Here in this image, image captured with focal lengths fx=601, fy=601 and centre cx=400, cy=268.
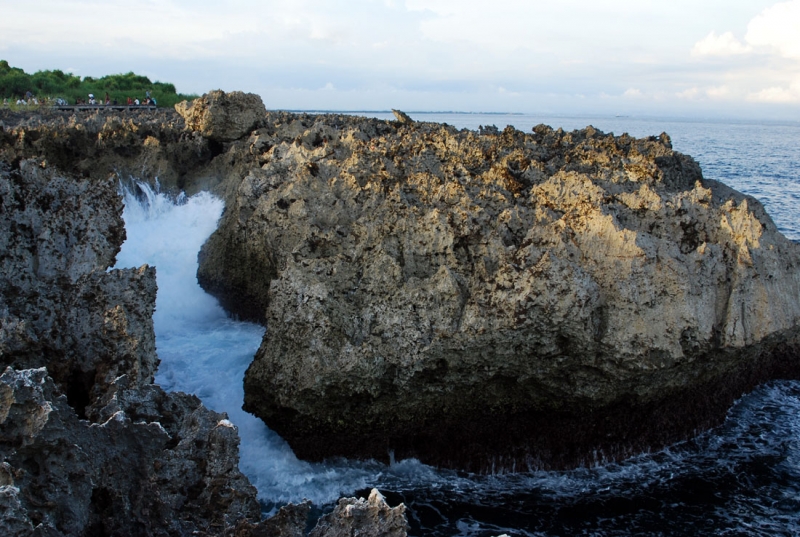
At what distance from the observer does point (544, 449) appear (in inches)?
339

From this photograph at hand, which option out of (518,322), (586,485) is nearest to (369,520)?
(518,322)

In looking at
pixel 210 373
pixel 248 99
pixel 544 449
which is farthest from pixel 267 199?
pixel 248 99

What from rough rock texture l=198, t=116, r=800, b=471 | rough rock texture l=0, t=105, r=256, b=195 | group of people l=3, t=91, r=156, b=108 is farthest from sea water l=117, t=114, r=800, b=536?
group of people l=3, t=91, r=156, b=108

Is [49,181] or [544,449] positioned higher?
[49,181]

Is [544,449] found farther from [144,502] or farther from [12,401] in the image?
[12,401]

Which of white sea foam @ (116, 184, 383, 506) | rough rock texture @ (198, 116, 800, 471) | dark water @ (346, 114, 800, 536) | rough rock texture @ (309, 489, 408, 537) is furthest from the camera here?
white sea foam @ (116, 184, 383, 506)

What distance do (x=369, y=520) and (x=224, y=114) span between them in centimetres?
1655

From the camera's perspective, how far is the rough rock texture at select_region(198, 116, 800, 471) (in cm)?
761

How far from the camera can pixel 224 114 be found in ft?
60.6

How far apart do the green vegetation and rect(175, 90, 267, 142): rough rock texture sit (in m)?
19.9

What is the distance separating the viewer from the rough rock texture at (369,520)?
4.09m

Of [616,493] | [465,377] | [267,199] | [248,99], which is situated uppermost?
[248,99]

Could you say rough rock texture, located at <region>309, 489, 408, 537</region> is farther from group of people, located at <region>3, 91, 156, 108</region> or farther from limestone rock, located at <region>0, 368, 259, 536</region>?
group of people, located at <region>3, 91, 156, 108</region>

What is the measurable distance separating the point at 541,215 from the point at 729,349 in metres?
3.06
